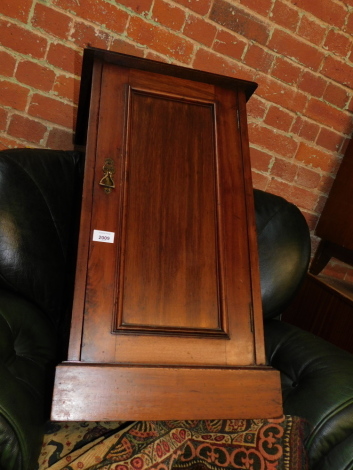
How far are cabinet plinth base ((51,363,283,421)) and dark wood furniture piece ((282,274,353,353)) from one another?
2.56 feet

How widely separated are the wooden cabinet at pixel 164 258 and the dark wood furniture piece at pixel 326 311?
2.48ft

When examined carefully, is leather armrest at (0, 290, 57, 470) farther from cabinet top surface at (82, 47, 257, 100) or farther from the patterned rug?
cabinet top surface at (82, 47, 257, 100)

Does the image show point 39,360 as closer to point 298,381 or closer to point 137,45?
point 298,381

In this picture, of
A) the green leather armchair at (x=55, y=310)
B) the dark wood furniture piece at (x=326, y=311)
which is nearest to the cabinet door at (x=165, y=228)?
the green leather armchair at (x=55, y=310)

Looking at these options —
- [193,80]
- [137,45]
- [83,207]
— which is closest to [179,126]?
[193,80]

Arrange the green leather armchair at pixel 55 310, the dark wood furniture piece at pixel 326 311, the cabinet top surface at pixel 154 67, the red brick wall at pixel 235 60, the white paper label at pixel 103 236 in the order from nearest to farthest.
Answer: the green leather armchair at pixel 55 310, the white paper label at pixel 103 236, the cabinet top surface at pixel 154 67, the red brick wall at pixel 235 60, the dark wood furniture piece at pixel 326 311

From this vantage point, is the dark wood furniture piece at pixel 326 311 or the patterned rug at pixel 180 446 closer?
the patterned rug at pixel 180 446

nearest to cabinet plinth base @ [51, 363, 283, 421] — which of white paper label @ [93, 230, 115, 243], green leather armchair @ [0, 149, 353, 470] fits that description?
green leather armchair @ [0, 149, 353, 470]

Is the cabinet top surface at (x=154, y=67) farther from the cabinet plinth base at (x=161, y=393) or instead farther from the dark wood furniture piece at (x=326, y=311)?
the dark wood furniture piece at (x=326, y=311)

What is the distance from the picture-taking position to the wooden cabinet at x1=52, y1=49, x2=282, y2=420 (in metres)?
0.97

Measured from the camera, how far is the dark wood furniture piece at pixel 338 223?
6.28ft

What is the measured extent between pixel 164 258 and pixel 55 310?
43 centimetres

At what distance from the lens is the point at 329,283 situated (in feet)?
6.37

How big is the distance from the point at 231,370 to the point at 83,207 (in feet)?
1.81
